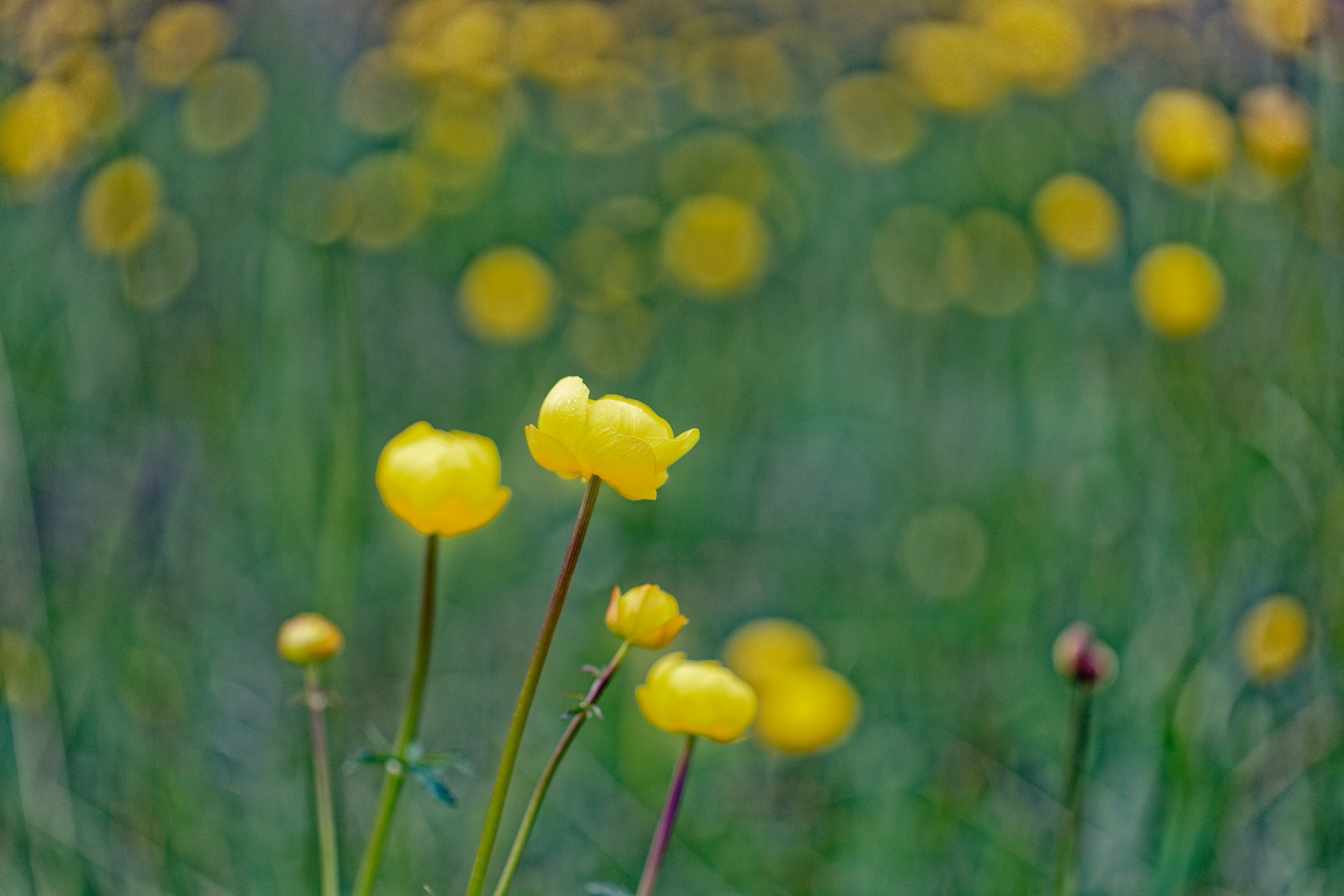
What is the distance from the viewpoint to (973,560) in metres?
1.46

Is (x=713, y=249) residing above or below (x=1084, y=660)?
above

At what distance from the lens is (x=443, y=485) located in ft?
1.63

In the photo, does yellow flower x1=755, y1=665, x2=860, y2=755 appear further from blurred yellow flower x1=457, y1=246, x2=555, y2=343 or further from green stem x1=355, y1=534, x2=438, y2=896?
blurred yellow flower x1=457, y1=246, x2=555, y2=343

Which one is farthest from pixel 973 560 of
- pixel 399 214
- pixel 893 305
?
pixel 399 214

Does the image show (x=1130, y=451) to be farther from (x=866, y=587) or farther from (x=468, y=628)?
(x=468, y=628)

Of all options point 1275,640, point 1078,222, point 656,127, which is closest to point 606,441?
point 1275,640

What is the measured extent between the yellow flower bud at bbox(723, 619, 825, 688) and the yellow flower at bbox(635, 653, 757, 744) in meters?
0.56

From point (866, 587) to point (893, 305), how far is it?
70cm

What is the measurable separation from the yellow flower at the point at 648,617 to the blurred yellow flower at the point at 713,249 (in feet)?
4.57

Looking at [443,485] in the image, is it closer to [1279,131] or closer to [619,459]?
[619,459]

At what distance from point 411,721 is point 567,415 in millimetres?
157

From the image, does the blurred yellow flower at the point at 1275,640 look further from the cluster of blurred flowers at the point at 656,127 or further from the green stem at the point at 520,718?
the green stem at the point at 520,718

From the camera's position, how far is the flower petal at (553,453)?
0.50 meters

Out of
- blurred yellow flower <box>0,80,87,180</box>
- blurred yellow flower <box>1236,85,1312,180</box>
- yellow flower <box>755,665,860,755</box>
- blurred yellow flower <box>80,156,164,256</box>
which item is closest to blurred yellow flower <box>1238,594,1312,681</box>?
yellow flower <box>755,665,860,755</box>
